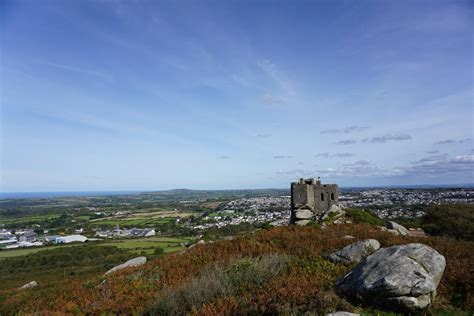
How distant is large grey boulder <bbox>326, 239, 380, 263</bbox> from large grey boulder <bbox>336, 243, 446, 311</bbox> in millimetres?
2436

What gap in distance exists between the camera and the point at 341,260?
10461 millimetres

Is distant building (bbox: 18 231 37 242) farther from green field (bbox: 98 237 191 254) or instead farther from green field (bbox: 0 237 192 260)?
green field (bbox: 98 237 191 254)

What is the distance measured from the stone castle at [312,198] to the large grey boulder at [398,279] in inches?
674

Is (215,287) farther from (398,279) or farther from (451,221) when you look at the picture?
(451,221)

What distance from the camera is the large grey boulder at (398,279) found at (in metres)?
6.64

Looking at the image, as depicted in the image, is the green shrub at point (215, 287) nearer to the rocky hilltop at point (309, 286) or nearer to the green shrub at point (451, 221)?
the rocky hilltop at point (309, 286)

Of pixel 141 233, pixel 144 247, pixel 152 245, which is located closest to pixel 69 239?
pixel 141 233

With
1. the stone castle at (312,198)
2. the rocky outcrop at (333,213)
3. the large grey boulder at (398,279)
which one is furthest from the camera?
the stone castle at (312,198)

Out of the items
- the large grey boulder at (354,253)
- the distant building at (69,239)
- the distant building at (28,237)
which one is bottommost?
the distant building at (28,237)

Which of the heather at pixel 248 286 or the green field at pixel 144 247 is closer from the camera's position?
the heather at pixel 248 286

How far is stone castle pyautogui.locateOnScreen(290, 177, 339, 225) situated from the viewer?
25438 millimetres

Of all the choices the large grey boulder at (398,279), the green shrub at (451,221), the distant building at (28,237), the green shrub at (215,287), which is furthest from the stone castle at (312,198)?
the distant building at (28,237)

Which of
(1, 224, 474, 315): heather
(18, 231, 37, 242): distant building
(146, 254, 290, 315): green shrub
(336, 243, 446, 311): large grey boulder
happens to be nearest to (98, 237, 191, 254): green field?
(18, 231, 37, 242): distant building

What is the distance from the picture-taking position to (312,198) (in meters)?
26.2
